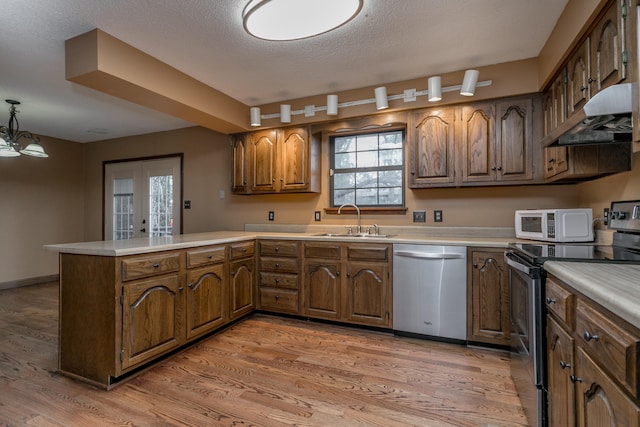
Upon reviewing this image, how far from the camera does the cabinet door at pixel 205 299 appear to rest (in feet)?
8.23

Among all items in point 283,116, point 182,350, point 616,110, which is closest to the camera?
point 616,110

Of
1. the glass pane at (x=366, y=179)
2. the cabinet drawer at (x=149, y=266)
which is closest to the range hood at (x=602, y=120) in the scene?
the glass pane at (x=366, y=179)

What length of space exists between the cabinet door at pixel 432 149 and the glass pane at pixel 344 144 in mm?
773

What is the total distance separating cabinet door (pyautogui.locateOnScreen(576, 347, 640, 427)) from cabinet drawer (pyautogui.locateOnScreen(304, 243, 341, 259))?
2020mm

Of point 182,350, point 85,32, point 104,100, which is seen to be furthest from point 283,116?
point 182,350

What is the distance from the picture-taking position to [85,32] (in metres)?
2.23

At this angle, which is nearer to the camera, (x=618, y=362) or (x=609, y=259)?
(x=618, y=362)

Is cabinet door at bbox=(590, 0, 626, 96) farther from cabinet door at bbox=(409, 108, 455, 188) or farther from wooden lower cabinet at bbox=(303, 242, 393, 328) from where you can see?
wooden lower cabinet at bbox=(303, 242, 393, 328)

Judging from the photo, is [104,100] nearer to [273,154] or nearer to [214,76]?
[214,76]

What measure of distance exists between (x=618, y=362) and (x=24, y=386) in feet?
9.61

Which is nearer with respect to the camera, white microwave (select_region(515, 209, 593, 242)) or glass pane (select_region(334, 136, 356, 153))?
white microwave (select_region(515, 209, 593, 242))

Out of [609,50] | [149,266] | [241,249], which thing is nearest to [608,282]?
[609,50]

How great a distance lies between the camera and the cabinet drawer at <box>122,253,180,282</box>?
2.01 meters

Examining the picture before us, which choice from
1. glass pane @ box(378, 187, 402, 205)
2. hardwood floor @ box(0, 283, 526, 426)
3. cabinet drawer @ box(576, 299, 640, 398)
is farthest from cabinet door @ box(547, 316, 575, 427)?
glass pane @ box(378, 187, 402, 205)
